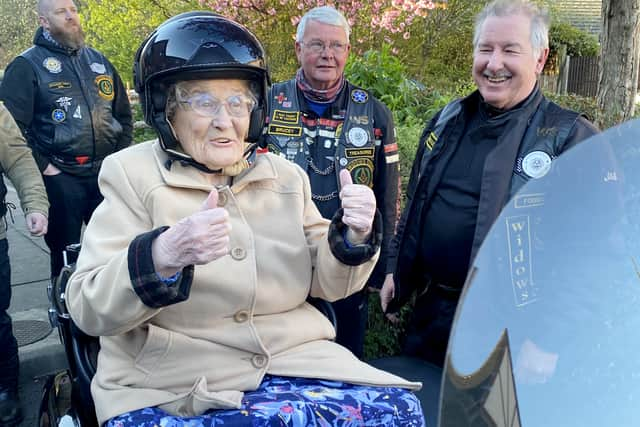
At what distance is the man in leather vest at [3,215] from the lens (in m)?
3.26

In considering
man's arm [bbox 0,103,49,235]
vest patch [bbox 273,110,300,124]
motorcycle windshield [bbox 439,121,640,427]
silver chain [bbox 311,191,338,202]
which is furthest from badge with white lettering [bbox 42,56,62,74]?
motorcycle windshield [bbox 439,121,640,427]

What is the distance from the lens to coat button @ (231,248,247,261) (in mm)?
1938

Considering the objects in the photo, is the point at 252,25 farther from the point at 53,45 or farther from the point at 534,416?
the point at 534,416

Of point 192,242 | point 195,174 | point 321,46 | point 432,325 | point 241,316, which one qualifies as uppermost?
point 321,46

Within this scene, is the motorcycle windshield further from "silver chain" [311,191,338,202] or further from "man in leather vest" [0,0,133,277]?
"man in leather vest" [0,0,133,277]

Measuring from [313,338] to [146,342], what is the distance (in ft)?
1.78

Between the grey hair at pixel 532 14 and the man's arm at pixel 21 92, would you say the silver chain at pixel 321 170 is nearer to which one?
the grey hair at pixel 532 14

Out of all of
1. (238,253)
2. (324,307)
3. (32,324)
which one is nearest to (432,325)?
(324,307)

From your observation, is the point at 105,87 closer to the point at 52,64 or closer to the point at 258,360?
the point at 52,64

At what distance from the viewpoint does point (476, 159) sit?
2.57 m

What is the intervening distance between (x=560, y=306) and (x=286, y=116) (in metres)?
2.36

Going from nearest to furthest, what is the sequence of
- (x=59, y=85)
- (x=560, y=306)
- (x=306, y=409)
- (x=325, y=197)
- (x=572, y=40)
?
(x=560, y=306) → (x=306, y=409) → (x=325, y=197) → (x=59, y=85) → (x=572, y=40)

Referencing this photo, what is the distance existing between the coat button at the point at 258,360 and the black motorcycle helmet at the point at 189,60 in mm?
618

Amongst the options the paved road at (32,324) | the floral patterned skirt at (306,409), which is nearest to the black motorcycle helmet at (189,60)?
the floral patterned skirt at (306,409)
